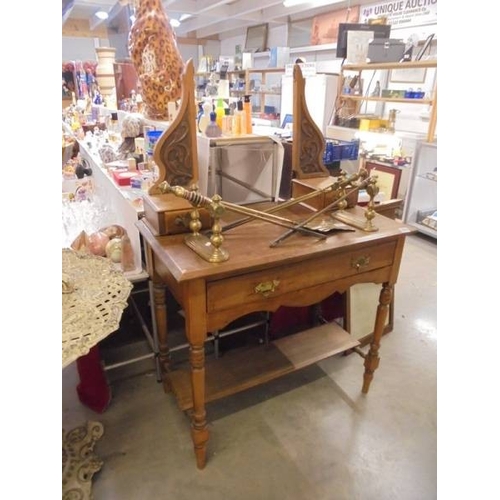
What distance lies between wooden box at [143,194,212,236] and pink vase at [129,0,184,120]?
2.81 ft

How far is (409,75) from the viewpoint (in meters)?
4.48

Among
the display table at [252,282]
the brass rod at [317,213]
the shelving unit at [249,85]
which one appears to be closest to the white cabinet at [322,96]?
the shelving unit at [249,85]

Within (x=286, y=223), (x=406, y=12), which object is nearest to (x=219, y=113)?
(x=286, y=223)

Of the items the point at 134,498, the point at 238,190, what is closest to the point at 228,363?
the point at 134,498

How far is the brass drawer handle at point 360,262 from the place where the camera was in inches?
49.3

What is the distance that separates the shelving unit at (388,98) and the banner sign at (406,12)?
2.43ft

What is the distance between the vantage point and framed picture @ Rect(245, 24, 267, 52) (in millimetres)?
7405

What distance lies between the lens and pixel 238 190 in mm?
1813

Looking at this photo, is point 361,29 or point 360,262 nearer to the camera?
point 360,262

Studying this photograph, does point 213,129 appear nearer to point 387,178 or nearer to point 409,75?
point 387,178

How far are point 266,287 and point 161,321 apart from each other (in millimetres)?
617

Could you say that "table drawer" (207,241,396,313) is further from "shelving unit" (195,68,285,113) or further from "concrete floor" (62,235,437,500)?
"shelving unit" (195,68,285,113)

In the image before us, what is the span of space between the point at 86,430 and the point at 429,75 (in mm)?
4773
